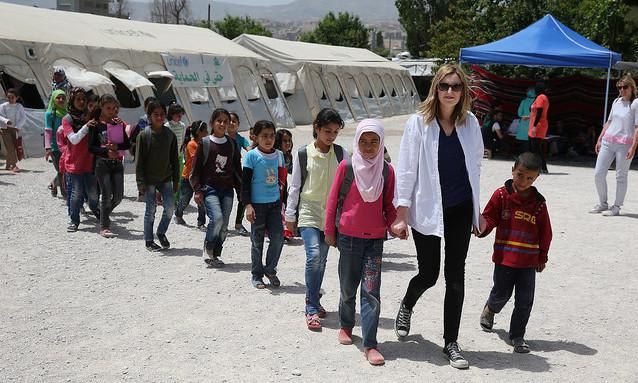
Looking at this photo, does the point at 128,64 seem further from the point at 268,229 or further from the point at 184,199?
the point at 268,229

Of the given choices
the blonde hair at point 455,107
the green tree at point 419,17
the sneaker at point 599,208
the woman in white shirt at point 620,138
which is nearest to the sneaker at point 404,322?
the blonde hair at point 455,107

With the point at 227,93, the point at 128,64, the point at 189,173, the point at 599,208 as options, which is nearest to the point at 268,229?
the point at 189,173

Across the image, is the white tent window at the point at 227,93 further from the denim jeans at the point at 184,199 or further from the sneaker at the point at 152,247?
the sneaker at the point at 152,247

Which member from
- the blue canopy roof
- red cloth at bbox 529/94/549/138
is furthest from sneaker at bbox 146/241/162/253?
the blue canopy roof

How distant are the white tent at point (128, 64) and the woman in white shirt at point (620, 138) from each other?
10.0 metres

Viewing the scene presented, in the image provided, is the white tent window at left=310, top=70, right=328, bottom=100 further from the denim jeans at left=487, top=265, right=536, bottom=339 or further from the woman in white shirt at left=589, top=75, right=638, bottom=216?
the denim jeans at left=487, top=265, right=536, bottom=339

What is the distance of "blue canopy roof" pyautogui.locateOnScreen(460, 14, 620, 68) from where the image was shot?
14770mm

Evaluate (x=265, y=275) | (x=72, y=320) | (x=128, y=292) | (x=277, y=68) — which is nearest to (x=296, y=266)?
(x=265, y=275)

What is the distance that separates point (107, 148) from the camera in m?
7.60

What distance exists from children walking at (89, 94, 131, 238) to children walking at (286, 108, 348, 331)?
10.9 ft

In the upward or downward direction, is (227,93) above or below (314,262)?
above

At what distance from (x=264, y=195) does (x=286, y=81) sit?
19.6 metres

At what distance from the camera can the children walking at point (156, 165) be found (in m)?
6.98

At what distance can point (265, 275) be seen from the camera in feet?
19.7
